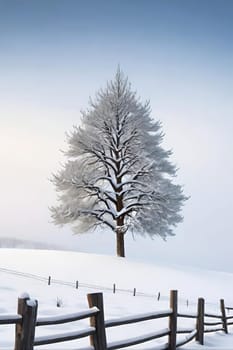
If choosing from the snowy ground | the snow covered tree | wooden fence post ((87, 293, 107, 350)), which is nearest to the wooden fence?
wooden fence post ((87, 293, 107, 350))

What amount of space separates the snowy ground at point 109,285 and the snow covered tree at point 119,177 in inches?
111

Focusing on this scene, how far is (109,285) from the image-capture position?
725 inches

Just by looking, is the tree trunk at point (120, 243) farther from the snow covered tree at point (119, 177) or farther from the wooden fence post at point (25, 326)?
the wooden fence post at point (25, 326)

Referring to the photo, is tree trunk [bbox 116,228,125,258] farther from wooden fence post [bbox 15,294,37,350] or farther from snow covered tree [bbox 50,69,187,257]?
wooden fence post [bbox 15,294,37,350]

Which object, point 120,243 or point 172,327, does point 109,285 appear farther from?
point 172,327

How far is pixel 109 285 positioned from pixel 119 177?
30.1 feet

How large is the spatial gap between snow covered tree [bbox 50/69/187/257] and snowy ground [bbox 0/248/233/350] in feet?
9.26

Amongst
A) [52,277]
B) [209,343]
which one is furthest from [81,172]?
[209,343]

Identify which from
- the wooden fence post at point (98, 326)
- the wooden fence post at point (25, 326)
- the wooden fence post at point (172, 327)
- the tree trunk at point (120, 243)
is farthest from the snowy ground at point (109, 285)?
the wooden fence post at point (25, 326)

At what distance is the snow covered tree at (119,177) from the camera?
81.2 feet

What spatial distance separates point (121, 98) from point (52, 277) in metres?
13.8

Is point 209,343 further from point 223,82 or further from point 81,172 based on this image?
point 223,82

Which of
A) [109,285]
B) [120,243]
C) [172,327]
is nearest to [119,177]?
[120,243]

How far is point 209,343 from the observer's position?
31.9 feet
